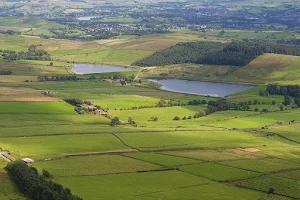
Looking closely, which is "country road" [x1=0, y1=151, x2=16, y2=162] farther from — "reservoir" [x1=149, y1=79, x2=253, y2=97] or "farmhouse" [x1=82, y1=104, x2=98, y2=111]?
"reservoir" [x1=149, y1=79, x2=253, y2=97]

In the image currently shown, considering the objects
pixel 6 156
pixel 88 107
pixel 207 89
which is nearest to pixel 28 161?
pixel 6 156

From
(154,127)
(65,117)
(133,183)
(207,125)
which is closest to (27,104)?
(65,117)

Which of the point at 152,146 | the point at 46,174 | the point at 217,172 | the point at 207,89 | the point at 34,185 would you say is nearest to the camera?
the point at 34,185

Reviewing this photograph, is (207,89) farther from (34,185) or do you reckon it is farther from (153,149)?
(34,185)

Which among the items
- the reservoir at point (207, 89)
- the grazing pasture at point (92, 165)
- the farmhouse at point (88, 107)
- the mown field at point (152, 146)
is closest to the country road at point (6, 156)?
the mown field at point (152, 146)

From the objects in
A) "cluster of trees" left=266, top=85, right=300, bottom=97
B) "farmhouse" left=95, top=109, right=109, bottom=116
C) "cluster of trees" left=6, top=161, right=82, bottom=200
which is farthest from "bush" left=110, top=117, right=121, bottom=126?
"cluster of trees" left=266, top=85, right=300, bottom=97
